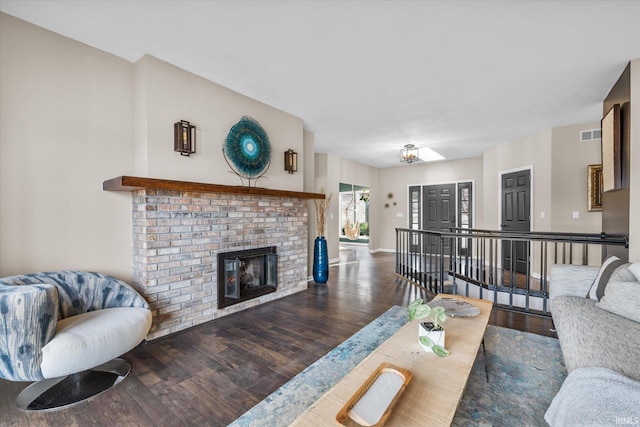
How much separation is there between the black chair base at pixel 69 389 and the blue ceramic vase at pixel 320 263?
2923 millimetres

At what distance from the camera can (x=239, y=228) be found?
3.48 metres

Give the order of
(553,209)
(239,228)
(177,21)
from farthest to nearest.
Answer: (553,209), (239,228), (177,21)

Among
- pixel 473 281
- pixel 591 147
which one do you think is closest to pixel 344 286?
pixel 473 281

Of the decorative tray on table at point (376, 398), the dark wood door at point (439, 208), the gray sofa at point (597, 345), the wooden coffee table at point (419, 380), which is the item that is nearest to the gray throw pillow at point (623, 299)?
the gray sofa at point (597, 345)

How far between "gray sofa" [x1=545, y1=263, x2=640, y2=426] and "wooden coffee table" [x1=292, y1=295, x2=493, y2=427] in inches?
16.1

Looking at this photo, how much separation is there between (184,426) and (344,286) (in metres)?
3.18

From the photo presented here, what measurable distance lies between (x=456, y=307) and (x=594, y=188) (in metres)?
3.92

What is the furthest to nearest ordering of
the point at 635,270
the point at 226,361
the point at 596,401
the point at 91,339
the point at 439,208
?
1. the point at 439,208
2. the point at 226,361
3. the point at 635,270
4. the point at 91,339
5. the point at 596,401

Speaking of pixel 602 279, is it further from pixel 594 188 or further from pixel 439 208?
pixel 439 208

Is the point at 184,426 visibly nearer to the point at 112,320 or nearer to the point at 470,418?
the point at 112,320

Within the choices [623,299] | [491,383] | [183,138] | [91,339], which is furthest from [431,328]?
[183,138]

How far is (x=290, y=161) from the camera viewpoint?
415 cm

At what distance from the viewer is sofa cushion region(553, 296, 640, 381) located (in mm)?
1430

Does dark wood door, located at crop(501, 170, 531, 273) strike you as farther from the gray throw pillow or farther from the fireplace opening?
the fireplace opening
